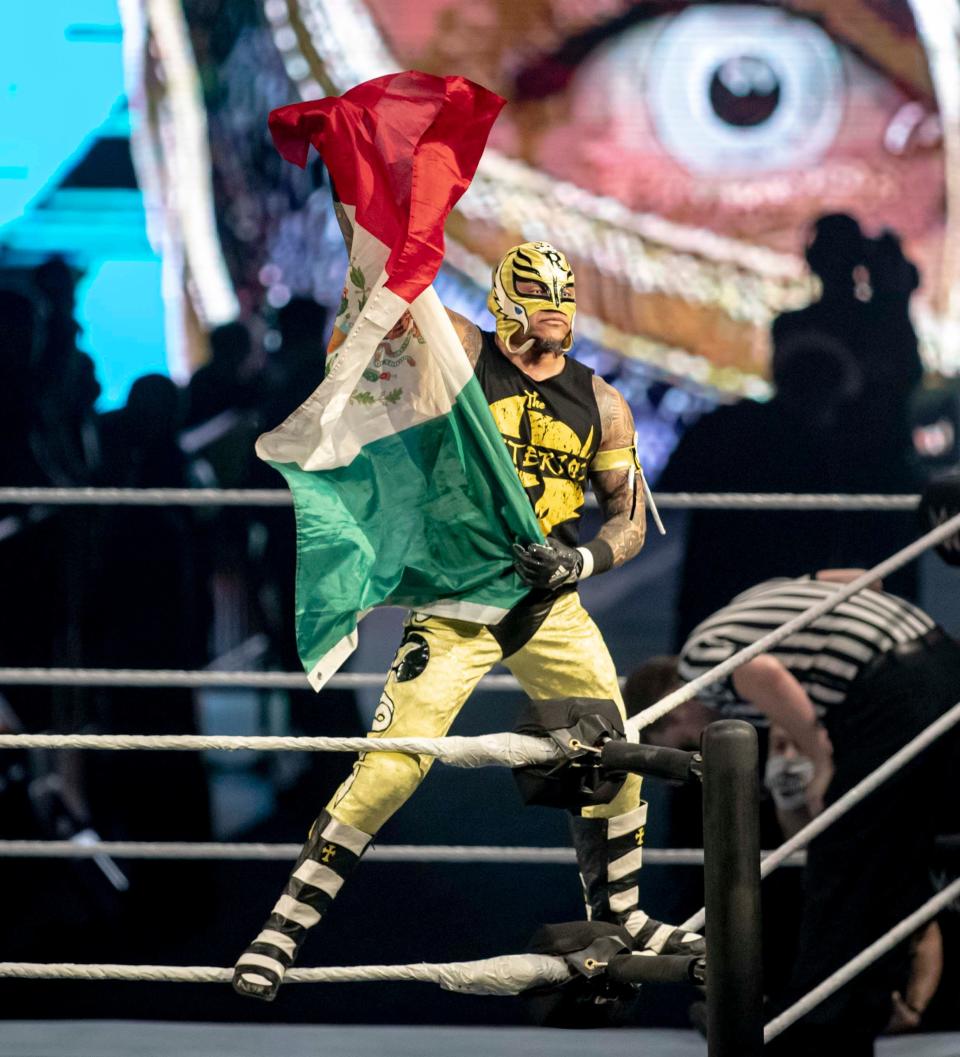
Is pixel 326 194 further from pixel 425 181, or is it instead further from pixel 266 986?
pixel 266 986

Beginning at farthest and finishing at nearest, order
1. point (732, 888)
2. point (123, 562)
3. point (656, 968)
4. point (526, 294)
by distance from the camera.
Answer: point (123, 562)
point (526, 294)
point (656, 968)
point (732, 888)

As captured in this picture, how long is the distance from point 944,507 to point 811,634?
1.83 ft

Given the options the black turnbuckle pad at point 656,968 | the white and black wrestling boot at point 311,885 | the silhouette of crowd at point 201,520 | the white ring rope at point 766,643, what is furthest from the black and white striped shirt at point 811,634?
the black turnbuckle pad at point 656,968

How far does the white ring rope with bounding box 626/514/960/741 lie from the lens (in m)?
1.69

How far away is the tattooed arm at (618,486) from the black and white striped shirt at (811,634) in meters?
0.67

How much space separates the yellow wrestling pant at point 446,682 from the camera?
1773 mm

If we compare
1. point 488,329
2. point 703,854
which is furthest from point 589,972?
point 488,329

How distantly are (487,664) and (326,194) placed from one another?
3.99ft

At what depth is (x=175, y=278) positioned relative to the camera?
277 cm

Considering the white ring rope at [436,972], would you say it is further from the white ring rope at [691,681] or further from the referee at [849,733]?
the referee at [849,733]

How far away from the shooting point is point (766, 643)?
1894mm

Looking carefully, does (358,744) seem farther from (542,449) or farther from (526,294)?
(526,294)

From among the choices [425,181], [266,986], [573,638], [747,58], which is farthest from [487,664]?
[747,58]

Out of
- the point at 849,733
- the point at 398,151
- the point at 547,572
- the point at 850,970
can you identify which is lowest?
the point at 850,970
